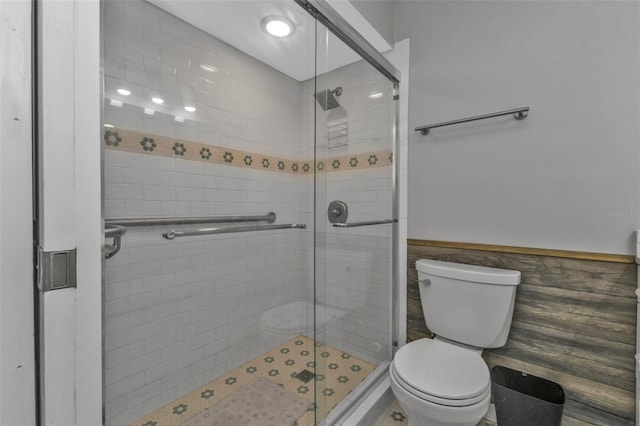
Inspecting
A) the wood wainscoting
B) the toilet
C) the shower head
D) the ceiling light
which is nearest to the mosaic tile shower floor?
the toilet

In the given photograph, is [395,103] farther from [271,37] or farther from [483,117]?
[271,37]

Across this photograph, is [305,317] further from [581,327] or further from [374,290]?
[581,327]

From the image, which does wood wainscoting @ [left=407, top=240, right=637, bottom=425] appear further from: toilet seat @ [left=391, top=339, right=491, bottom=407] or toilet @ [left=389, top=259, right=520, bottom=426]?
toilet seat @ [left=391, top=339, right=491, bottom=407]

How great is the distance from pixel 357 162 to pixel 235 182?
2.22 feet

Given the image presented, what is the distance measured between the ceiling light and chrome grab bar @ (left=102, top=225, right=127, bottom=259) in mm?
1099

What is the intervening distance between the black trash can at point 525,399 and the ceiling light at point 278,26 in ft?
6.08

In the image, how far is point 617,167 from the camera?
4.00 feet

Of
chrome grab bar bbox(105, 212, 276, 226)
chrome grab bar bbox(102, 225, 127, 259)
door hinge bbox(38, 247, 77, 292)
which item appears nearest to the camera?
door hinge bbox(38, 247, 77, 292)

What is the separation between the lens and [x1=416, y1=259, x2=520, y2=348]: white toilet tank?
1.33m

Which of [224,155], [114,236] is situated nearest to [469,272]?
[224,155]

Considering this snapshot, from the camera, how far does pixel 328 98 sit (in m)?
1.49

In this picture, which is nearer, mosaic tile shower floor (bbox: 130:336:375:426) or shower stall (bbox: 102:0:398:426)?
shower stall (bbox: 102:0:398:426)

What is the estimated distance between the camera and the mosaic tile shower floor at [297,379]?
4.12 feet

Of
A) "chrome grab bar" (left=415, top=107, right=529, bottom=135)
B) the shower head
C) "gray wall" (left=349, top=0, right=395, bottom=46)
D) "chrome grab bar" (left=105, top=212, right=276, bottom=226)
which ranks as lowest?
"chrome grab bar" (left=105, top=212, right=276, bottom=226)
